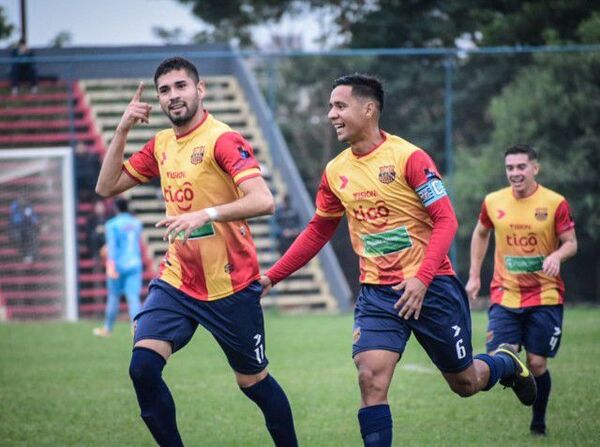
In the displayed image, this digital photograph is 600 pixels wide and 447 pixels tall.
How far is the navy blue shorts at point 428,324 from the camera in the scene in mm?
5969

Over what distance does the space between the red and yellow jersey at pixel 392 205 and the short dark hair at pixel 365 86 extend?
26cm

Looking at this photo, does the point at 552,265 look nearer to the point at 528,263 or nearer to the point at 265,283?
the point at 528,263

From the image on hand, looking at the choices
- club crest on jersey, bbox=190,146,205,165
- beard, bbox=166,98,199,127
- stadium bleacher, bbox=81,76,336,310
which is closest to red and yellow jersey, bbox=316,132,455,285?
club crest on jersey, bbox=190,146,205,165

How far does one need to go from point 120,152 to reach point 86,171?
14.2 metres

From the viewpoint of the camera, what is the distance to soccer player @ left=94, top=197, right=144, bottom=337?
1580 cm

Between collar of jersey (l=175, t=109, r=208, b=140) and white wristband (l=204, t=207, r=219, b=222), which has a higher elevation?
collar of jersey (l=175, t=109, r=208, b=140)

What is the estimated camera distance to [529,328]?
8188 millimetres

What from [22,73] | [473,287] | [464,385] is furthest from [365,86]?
[22,73]

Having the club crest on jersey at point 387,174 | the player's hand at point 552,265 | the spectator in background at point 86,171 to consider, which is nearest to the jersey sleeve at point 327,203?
the club crest on jersey at point 387,174

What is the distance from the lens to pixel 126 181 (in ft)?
21.3

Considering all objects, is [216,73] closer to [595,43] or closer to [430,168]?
[595,43]

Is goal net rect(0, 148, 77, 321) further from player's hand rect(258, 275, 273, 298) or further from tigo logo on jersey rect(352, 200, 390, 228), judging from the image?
tigo logo on jersey rect(352, 200, 390, 228)

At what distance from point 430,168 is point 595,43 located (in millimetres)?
16308

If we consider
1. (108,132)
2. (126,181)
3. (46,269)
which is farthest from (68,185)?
(126,181)
